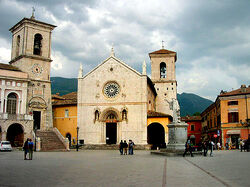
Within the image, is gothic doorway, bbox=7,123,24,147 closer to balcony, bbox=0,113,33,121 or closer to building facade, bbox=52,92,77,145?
balcony, bbox=0,113,33,121

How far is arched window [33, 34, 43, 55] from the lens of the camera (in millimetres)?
43312

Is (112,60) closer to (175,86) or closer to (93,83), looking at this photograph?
(93,83)

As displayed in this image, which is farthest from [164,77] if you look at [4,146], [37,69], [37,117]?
[4,146]

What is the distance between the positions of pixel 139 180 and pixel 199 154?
1603cm

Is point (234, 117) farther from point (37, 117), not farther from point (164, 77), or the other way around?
point (37, 117)

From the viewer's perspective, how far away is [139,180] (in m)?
9.74

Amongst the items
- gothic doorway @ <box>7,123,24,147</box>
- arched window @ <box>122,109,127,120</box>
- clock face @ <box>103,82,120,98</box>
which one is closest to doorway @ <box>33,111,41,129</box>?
gothic doorway @ <box>7,123,24,147</box>

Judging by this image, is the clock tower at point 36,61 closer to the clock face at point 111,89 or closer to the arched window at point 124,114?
Answer: the clock face at point 111,89

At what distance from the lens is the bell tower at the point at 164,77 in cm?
5312

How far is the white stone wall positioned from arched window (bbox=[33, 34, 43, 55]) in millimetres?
7764

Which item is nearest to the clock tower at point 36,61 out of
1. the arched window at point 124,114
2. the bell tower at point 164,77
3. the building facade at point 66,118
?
the building facade at point 66,118

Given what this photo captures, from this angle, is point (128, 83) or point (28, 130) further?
point (128, 83)

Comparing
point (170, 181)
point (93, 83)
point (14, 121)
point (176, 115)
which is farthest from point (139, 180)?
point (93, 83)

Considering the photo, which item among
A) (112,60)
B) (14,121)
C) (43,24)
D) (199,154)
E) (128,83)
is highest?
(43,24)
